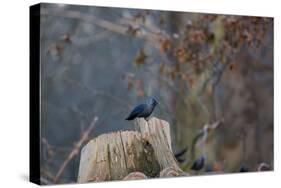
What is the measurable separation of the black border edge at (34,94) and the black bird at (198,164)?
1614 mm

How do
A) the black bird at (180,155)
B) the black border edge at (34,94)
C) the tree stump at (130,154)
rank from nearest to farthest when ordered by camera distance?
the black border edge at (34,94)
the tree stump at (130,154)
the black bird at (180,155)

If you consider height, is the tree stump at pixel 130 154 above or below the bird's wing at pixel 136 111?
below

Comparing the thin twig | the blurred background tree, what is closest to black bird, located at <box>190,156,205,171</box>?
the blurred background tree

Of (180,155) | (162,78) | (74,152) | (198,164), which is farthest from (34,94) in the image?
(198,164)

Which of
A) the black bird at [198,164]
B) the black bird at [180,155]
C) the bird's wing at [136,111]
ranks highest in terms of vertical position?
the bird's wing at [136,111]

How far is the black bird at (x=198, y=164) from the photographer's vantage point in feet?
24.6

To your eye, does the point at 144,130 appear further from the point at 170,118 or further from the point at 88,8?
the point at 88,8

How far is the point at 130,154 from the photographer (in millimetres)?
6992

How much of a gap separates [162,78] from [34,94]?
4.22 ft

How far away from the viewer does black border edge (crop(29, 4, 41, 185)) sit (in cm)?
666

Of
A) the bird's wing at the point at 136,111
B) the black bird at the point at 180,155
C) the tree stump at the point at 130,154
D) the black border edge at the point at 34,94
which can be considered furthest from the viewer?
the black bird at the point at 180,155

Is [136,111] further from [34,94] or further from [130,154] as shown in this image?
[34,94]

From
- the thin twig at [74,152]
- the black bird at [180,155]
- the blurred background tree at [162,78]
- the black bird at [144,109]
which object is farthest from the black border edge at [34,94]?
the black bird at [180,155]

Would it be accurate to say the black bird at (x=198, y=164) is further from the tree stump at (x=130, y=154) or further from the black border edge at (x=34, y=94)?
the black border edge at (x=34, y=94)
